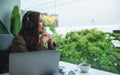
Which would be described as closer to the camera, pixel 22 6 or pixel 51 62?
pixel 51 62

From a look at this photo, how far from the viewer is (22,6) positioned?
9.21ft

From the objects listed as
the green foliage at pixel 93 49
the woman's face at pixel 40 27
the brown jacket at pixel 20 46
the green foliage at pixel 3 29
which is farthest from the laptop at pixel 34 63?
the green foliage at pixel 3 29

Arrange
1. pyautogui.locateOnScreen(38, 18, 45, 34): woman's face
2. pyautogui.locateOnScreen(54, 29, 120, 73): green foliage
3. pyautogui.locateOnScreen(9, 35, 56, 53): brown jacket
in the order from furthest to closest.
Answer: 1. pyautogui.locateOnScreen(54, 29, 120, 73): green foliage
2. pyautogui.locateOnScreen(38, 18, 45, 34): woman's face
3. pyautogui.locateOnScreen(9, 35, 56, 53): brown jacket

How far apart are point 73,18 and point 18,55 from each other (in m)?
1.55

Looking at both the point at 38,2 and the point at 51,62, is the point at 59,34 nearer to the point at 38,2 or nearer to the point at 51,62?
the point at 38,2

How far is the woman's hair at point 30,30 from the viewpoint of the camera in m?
1.92

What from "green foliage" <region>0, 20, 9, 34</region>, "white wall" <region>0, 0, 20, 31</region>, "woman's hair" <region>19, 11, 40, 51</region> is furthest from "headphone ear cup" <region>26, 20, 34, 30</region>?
"white wall" <region>0, 0, 20, 31</region>

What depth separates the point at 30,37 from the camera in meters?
1.95

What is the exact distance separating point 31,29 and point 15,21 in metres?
0.65

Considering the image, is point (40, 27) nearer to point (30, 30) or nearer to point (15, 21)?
point (30, 30)

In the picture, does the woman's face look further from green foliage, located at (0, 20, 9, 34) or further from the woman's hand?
green foliage, located at (0, 20, 9, 34)

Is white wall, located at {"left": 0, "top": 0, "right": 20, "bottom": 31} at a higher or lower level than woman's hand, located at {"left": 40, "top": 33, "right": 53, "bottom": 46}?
higher

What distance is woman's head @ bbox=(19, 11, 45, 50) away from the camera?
193cm

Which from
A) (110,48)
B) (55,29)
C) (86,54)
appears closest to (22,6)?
(55,29)
